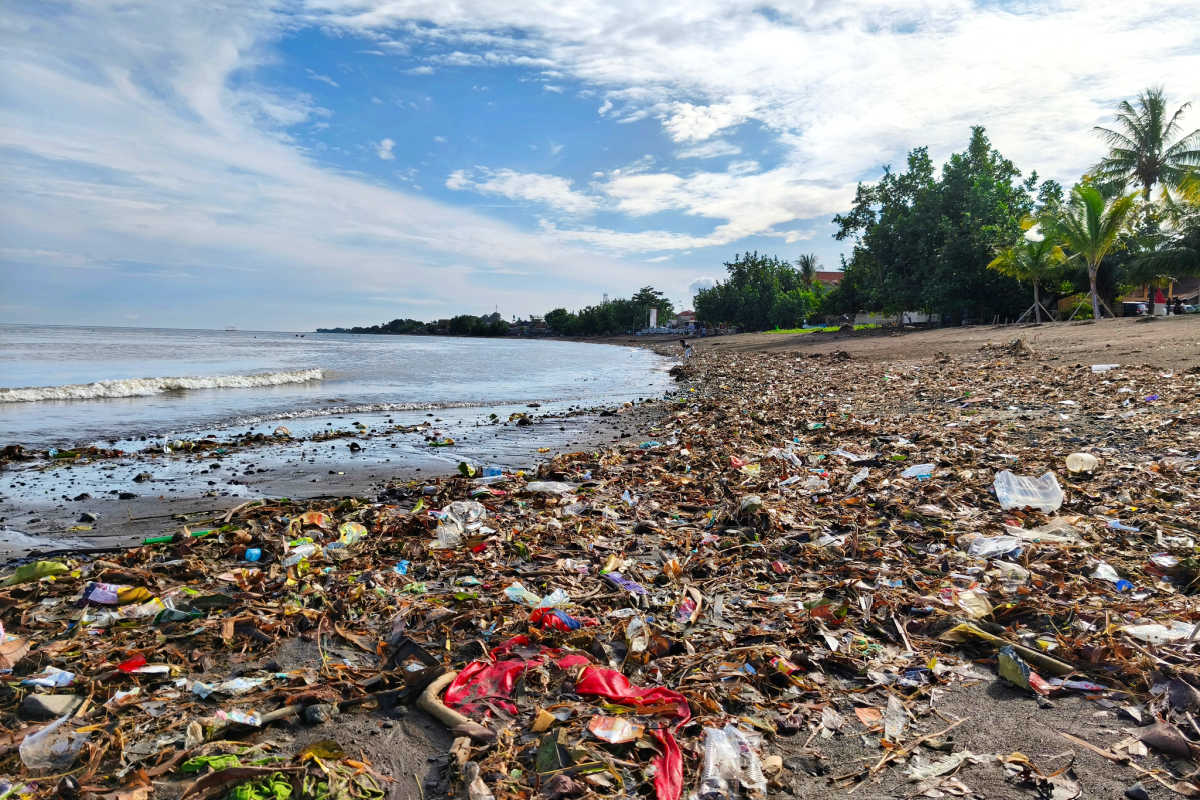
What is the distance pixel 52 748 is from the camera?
2307 mm

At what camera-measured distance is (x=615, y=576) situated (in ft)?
13.1

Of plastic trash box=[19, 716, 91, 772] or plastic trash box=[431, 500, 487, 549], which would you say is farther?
plastic trash box=[431, 500, 487, 549]

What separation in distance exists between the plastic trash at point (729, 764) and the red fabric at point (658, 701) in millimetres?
96

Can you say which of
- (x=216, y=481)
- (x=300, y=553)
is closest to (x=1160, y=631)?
(x=300, y=553)

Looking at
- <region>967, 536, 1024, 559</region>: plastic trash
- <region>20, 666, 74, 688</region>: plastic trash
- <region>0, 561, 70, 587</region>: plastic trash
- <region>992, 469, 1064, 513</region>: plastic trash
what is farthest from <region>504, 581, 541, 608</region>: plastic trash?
<region>992, 469, 1064, 513</region>: plastic trash

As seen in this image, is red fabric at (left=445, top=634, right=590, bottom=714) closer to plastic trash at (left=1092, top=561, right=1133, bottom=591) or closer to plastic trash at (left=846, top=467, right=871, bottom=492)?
plastic trash at (left=1092, top=561, right=1133, bottom=591)

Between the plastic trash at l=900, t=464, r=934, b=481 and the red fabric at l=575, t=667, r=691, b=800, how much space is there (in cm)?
420

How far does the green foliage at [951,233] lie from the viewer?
35.2 m

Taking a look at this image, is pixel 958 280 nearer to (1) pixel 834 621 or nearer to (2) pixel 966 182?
(2) pixel 966 182

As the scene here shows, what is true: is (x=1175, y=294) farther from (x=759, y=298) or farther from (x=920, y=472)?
(x=920, y=472)

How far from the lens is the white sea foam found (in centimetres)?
1567

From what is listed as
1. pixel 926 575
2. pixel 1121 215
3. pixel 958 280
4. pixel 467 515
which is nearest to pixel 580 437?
pixel 467 515

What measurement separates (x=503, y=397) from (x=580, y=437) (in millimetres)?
8222

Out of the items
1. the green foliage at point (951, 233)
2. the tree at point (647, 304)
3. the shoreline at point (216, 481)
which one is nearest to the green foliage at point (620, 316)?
the tree at point (647, 304)
